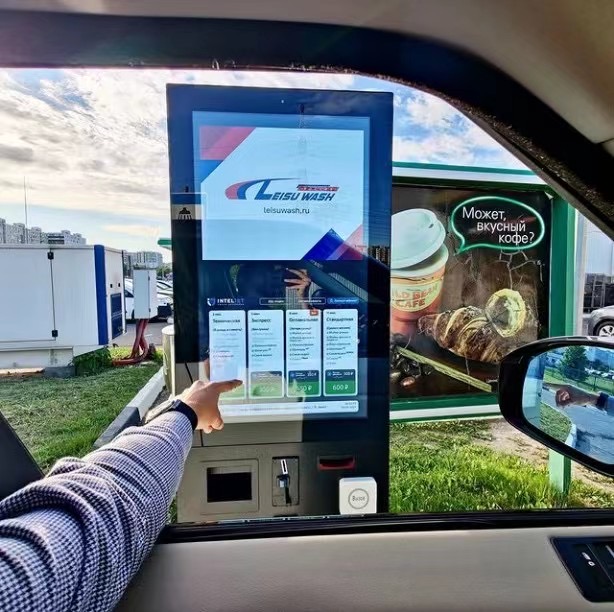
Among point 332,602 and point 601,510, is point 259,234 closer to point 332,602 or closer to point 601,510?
point 332,602

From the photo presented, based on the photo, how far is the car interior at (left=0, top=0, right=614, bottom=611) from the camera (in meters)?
1.01

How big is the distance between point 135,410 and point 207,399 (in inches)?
47.3

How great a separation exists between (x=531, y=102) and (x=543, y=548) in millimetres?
1153

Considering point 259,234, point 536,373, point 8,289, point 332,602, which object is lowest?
point 332,602

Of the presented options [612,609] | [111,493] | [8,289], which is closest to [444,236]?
[612,609]

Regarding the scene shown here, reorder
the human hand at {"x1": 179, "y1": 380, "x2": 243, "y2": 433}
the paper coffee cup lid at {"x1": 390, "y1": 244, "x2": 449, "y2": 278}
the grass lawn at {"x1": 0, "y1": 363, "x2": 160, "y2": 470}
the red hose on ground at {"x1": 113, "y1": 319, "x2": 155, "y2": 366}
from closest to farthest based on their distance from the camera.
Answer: the human hand at {"x1": 179, "y1": 380, "x2": 243, "y2": 433} → the grass lawn at {"x1": 0, "y1": 363, "x2": 160, "y2": 470} → the paper coffee cup lid at {"x1": 390, "y1": 244, "x2": 449, "y2": 278} → the red hose on ground at {"x1": 113, "y1": 319, "x2": 155, "y2": 366}

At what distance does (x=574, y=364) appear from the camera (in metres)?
1.12

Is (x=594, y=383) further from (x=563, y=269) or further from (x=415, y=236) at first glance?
(x=563, y=269)

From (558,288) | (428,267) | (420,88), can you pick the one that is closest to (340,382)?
(420,88)

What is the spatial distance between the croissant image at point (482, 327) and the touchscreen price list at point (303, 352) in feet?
3.45

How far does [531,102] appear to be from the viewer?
3.69 ft

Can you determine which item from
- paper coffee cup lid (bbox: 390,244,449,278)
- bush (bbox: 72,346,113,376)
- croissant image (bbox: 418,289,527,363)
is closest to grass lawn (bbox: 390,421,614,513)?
croissant image (bbox: 418,289,527,363)

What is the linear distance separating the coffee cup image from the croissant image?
0.29ft

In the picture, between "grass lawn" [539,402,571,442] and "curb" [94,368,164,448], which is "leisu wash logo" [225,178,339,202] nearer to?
"grass lawn" [539,402,571,442]
